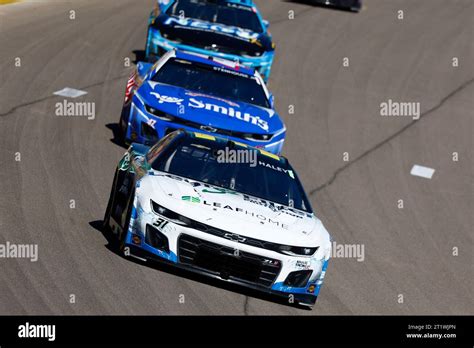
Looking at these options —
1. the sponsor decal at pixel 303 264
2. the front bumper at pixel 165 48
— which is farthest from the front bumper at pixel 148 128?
the front bumper at pixel 165 48

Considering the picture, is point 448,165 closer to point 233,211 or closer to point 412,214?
point 412,214

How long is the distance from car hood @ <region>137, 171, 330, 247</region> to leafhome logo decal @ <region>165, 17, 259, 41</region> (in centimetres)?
812

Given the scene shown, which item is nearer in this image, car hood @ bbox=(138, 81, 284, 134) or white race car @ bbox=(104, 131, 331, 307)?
white race car @ bbox=(104, 131, 331, 307)

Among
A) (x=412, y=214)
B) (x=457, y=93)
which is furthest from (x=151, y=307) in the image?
(x=457, y=93)

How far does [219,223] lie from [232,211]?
0.29 meters

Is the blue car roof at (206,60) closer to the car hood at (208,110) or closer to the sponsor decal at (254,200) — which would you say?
the car hood at (208,110)

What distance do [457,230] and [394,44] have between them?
12027 mm

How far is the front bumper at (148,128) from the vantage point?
1288 centimetres

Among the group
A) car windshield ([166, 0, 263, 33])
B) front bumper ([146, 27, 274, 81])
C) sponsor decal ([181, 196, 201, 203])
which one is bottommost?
front bumper ([146, 27, 274, 81])

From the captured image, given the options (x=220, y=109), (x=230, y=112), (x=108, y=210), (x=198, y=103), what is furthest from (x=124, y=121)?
(x=108, y=210)

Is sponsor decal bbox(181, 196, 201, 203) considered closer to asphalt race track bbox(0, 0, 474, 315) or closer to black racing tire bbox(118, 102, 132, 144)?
asphalt race track bbox(0, 0, 474, 315)

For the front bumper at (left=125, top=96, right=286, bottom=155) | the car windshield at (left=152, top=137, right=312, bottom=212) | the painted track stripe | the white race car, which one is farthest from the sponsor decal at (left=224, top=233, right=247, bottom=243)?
the painted track stripe

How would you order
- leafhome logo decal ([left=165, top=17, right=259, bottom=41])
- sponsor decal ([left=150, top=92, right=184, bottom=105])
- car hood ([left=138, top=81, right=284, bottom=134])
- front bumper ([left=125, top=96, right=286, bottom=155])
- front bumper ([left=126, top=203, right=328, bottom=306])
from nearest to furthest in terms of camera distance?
1. front bumper ([left=126, top=203, right=328, bottom=306])
2. front bumper ([left=125, top=96, right=286, bottom=155])
3. car hood ([left=138, top=81, right=284, bottom=134])
4. sponsor decal ([left=150, top=92, right=184, bottom=105])
5. leafhome logo decal ([left=165, top=17, right=259, bottom=41])

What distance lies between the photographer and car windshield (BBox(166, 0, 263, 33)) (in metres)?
18.4
